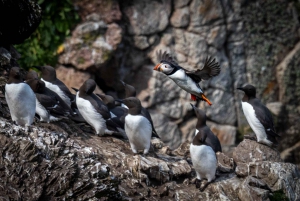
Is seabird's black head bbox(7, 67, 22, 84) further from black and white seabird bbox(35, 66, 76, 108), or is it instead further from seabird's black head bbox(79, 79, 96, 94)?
black and white seabird bbox(35, 66, 76, 108)

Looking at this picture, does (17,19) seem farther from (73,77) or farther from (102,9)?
(102,9)

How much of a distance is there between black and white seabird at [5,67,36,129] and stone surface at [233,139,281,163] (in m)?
3.26

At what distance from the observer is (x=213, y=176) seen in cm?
928

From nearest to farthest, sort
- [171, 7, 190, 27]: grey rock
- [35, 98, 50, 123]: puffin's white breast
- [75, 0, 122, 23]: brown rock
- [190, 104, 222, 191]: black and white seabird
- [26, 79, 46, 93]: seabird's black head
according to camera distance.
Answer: [190, 104, 222, 191]: black and white seabird < [35, 98, 50, 123]: puffin's white breast < [26, 79, 46, 93]: seabird's black head < [75, 0, 122, 23]: brown rock < [171, 7, 190, 27]: grey rock

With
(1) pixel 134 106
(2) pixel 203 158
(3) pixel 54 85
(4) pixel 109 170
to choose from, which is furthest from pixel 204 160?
(3) pixel 54 85

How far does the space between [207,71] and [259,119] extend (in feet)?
3.88

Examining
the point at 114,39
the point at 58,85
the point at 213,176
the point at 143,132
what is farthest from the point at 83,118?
the point at 114,39

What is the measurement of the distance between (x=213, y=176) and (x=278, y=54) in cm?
842

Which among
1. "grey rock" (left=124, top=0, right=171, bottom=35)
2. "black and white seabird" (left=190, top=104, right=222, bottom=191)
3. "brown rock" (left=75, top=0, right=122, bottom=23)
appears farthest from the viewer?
"grey rock" (left=124, top=0, right=171, bottom=35)

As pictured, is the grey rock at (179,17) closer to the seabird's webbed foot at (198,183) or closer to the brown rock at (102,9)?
the brown rock at (102,9)

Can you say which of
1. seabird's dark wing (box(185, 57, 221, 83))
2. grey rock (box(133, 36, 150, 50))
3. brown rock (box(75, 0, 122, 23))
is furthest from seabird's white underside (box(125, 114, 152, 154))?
grey rock (box(133, 36, 150, 50))

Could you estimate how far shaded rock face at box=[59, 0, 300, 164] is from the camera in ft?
50.3

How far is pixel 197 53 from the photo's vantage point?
1620cm

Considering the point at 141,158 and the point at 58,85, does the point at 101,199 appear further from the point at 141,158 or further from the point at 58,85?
the point at 58,85
